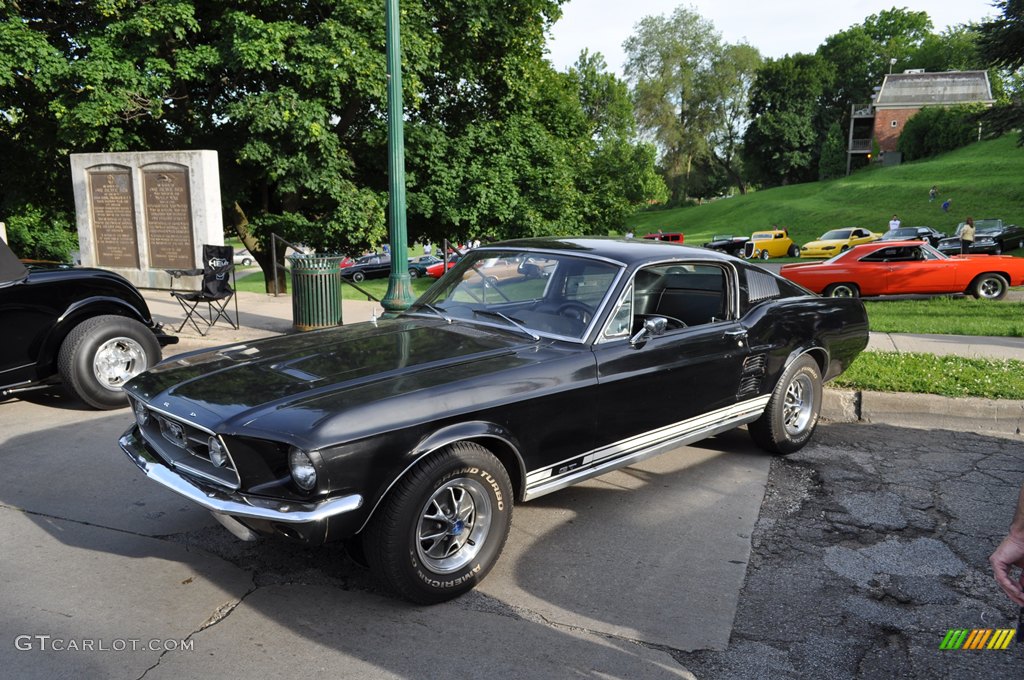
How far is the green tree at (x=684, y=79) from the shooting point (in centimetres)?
6675

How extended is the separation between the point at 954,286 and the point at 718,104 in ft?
195

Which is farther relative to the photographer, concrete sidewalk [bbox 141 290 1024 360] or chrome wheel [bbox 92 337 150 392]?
concrete sidewalk [bbox 141 290 1024 360]

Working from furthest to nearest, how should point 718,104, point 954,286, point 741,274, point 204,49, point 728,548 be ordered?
point 718,104 < point 954,286 < point 204,49 < point 741,274 < point 728,548

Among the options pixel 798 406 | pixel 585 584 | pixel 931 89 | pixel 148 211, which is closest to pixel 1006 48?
pixel 798 406

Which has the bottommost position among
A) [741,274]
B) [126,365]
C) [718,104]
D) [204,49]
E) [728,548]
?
Result: [728,548]

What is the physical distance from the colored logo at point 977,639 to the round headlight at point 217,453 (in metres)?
3.20

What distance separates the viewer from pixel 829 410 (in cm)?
686

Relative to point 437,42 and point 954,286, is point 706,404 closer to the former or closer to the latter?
point 437,42

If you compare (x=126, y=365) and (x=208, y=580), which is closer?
(x=208, y=580)

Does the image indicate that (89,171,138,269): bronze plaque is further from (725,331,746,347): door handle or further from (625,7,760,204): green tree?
(625,7,760,204): green tree

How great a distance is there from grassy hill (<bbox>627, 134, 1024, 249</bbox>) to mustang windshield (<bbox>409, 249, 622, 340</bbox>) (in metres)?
44.1

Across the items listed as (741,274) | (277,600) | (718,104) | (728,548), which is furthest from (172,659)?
(718,104)

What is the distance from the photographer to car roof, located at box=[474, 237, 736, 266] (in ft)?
15.4

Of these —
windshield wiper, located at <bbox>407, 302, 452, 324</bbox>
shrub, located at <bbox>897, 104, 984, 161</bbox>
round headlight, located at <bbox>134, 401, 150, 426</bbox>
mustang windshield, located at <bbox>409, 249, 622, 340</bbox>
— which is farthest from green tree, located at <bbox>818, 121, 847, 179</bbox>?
round headlight, located at <bbox>134, 401, 150, 426</bbox>
